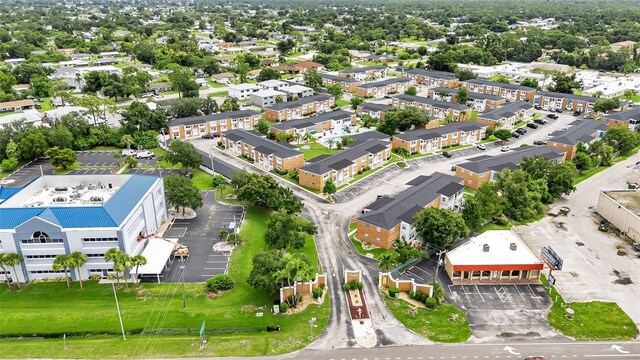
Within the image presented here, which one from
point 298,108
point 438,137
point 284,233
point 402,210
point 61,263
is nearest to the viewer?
point 61,263

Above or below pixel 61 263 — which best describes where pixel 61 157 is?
above

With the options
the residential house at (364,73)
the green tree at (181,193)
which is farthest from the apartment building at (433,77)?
the green tree at (181,193)

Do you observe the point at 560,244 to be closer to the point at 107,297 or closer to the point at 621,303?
the point at 621,303

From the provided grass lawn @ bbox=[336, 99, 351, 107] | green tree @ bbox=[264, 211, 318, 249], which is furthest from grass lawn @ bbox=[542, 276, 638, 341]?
A: grass lawn @ bbox=[336, 99, 351, 107]

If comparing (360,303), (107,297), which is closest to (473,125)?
(360,303)

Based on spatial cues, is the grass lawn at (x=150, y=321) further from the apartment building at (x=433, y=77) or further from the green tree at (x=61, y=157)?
the apartment building at (x=433, y=77)

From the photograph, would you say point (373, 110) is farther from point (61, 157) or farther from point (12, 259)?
point (12, 259)

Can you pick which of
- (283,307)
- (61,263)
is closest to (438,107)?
(283,307)
